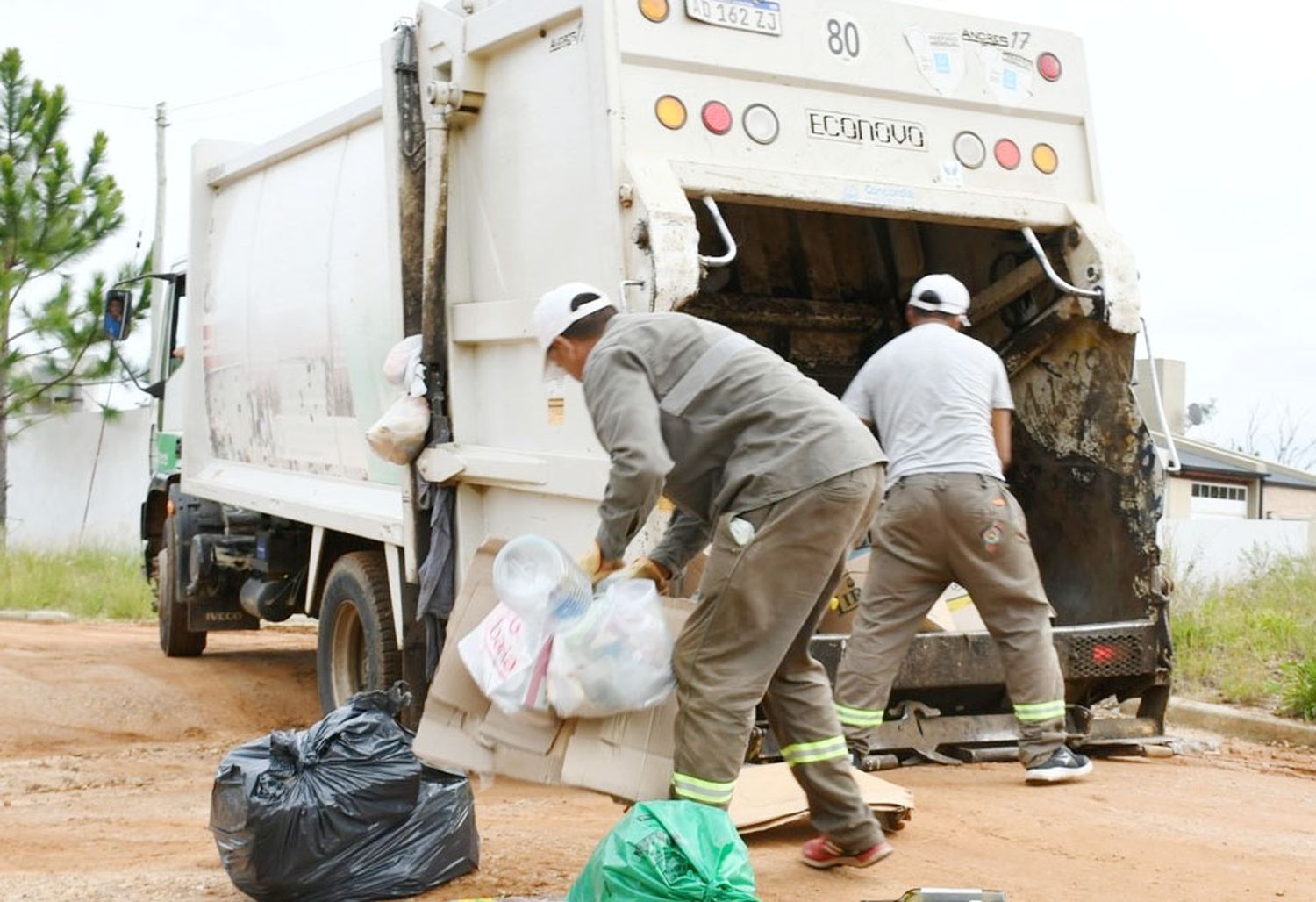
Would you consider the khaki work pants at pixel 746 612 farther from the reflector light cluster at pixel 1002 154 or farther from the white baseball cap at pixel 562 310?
the reflector light cluster at pixel 1002 154

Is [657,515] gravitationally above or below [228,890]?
above

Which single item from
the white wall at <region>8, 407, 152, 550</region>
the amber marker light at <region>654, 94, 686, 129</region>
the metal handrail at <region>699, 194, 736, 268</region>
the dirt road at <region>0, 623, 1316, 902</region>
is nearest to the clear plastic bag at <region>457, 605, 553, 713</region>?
the dirt road at <region>0, 623, 1316, 902</region>

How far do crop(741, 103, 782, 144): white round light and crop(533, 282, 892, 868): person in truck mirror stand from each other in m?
1.57

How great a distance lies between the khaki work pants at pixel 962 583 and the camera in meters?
5.38

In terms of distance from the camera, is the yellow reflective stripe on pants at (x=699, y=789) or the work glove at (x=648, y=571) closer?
the yellow reflective stripe on pants at (x=699, y=789)

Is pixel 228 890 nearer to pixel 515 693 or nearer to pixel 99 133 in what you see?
pixel 515 693

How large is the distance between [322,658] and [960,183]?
3152 mm

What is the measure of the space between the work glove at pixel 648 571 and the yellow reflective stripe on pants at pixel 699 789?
49 cm

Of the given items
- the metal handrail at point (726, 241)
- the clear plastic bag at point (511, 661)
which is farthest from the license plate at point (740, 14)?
the clear plastic bag at point (511, 661)

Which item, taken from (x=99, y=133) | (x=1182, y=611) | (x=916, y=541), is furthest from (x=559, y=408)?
(x=99, y=133)

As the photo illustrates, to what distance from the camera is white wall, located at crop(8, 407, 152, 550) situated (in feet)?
61.5

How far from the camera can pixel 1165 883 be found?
4230 mm

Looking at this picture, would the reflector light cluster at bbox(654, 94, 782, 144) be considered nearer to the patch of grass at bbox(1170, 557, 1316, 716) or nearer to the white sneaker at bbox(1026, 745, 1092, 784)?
the white sneaker at bbox(1026, 745, 1092, 784)

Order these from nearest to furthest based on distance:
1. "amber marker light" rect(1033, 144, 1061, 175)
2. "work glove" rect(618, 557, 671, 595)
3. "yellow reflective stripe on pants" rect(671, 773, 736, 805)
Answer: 1. "yellow reflective stripe on pants" rect(671, 773, 736, 805)
2. "work glove" rect(618, 557, 671, 595)
3. "amber marker light" rect(1033, 144, 1061, 175)
